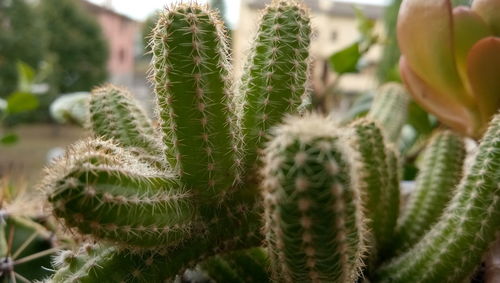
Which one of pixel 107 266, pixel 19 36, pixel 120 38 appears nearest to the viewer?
pixel 107 266

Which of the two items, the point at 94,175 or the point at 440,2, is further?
the point at 440,2

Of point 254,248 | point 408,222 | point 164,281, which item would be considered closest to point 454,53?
point 408,222

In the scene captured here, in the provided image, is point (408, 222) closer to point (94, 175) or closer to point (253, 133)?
point (253, 133)

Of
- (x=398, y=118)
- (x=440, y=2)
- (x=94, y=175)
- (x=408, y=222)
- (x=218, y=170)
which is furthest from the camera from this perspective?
(x=398, y=118)

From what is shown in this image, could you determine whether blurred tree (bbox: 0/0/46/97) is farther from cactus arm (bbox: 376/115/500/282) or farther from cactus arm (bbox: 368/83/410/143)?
cactus arm (bbox: 376/115/500/282)

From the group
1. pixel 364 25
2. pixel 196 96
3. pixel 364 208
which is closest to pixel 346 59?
pixel 364 25

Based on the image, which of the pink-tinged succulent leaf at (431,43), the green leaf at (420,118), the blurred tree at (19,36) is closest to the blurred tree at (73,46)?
the blurred tree at (19,36)

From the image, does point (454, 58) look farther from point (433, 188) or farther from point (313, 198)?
point (313, 198)
